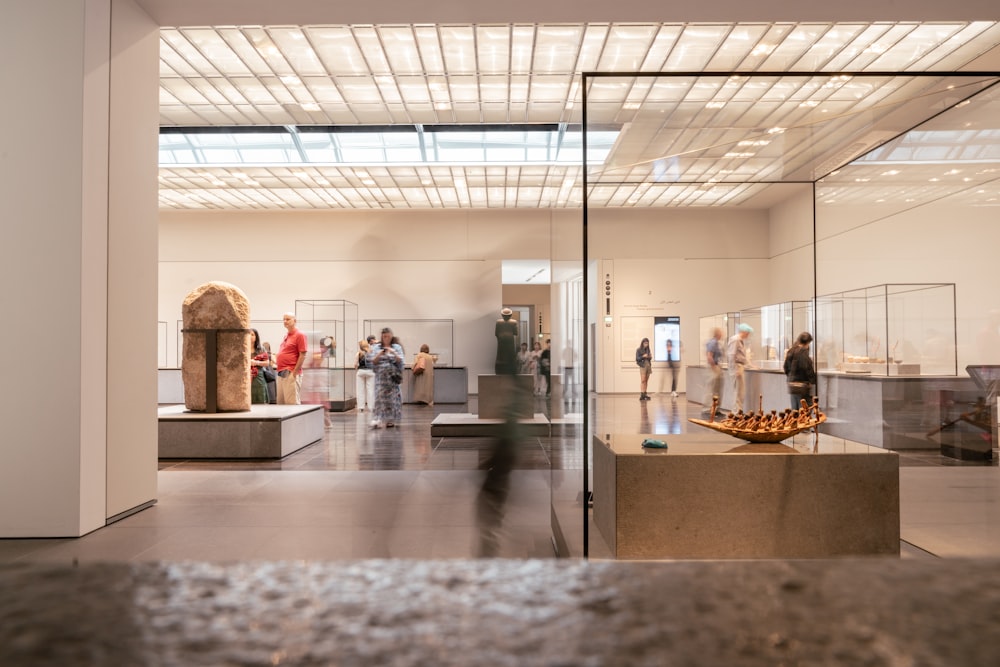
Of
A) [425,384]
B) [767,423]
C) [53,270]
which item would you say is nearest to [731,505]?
[767,423]

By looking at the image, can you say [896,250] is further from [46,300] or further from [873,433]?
[46,300]

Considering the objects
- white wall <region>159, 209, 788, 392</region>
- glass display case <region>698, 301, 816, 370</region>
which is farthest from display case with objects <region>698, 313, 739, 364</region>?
white wall <region>159, 209, 788, 392</region>

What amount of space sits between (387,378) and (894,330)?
9190 mm

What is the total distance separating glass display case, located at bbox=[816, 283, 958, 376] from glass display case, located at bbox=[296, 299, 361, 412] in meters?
14.9

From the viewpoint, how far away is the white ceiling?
204 inches

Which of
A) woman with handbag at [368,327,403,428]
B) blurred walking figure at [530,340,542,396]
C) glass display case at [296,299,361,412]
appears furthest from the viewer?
glass display case at [296,299,361,412]

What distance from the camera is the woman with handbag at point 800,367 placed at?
16.5ft

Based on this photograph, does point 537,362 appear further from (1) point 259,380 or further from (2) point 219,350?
(1) point 259,380

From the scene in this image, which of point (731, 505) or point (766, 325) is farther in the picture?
point (766, 325)

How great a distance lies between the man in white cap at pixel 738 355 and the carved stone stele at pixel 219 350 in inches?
295

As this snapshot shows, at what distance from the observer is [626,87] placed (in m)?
12.7

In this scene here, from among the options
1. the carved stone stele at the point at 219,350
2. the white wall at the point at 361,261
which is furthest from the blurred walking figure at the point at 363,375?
the white wall at the point at 361,261

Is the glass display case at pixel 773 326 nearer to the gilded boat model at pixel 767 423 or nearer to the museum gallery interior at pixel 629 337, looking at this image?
the museum gallery interior at pixel 629 337

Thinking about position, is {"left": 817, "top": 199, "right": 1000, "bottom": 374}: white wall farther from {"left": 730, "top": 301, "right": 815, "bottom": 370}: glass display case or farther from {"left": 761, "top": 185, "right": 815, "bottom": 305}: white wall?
{"left": 730, "top": 301, "right": 815, "bottom": 370}: glass display case
